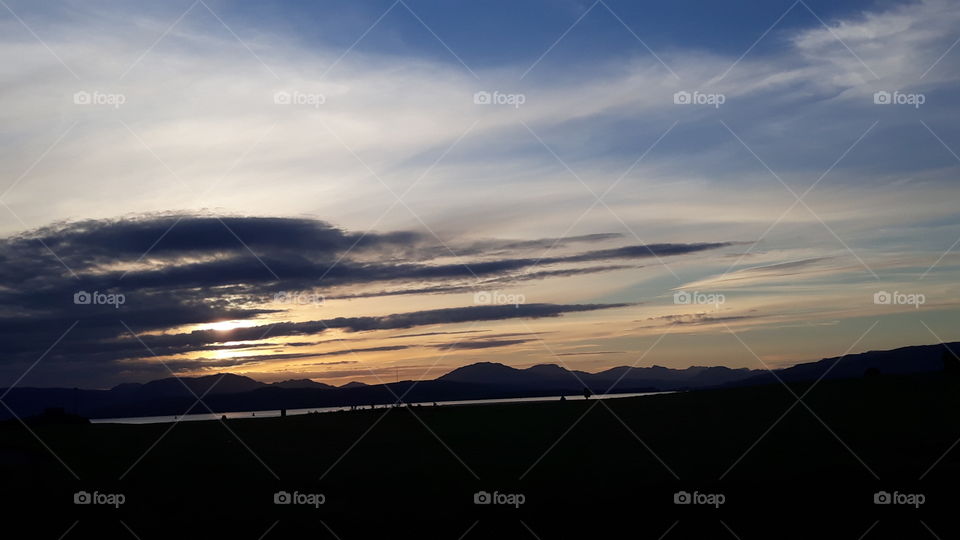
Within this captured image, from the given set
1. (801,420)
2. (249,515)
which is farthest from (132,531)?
(801,420)

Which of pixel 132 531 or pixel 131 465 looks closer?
pixel 132 531

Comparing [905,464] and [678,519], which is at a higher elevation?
[905,464]

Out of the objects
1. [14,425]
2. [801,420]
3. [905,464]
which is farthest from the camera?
[14,425]

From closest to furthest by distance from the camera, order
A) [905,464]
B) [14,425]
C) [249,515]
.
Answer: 1. [249,515]
2. [905,464]
3. [14,425]

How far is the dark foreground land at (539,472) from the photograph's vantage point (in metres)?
23.2

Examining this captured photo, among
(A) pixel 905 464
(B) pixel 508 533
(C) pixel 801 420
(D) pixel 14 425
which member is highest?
(D) pixel 14 425

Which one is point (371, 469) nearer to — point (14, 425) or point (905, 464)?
point (905, 464)

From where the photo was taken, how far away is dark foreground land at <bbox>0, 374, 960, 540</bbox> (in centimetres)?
2323

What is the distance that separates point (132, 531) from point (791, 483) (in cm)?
2051

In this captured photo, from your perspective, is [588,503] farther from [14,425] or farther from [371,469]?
[14,425]

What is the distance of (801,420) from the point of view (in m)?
37.6

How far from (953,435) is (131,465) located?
3398 centimetres

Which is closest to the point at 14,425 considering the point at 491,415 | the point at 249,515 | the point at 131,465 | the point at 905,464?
the point at 131,465

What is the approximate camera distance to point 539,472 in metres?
30.9
